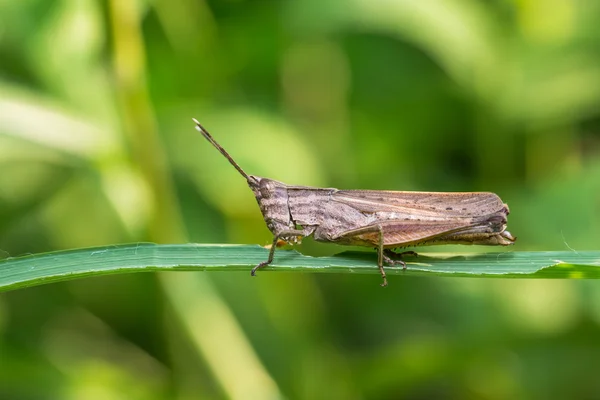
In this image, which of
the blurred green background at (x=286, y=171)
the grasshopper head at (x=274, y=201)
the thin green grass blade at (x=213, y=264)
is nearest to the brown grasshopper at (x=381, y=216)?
the grasshopper head at (x=274, y=201)

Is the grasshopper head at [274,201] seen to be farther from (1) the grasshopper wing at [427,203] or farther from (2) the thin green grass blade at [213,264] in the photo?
(2) the thin green grass blade at [213,264]

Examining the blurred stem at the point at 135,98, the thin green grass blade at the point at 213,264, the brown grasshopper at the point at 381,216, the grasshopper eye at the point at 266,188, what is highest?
the blurred stem at the point at 135,98

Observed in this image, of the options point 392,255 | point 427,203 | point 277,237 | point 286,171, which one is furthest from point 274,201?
point 427,203

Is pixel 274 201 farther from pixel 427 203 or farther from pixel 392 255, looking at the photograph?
pixel 427 203

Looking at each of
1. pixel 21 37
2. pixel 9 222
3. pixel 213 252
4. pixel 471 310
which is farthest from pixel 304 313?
pixel 21 37

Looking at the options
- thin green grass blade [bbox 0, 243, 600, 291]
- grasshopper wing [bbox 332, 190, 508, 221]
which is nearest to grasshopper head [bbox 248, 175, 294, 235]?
grasshopper wing [bbox 332, 190, 508, 221]

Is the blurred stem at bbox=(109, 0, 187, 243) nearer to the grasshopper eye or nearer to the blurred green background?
the blurred green background

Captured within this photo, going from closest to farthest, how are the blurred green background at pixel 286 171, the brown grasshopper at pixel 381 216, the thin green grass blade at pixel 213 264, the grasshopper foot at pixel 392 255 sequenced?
the thin green grass blade at pixel 213 264
the grasshopper foot at pixel 392 255
the brown grasshopper at pixel 381 216
the blurred green background at pixel 286 171

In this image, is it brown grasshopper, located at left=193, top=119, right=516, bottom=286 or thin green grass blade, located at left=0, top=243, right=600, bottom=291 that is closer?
thin green grass blade, located at left=0, top=243, right=600, bottom=291
